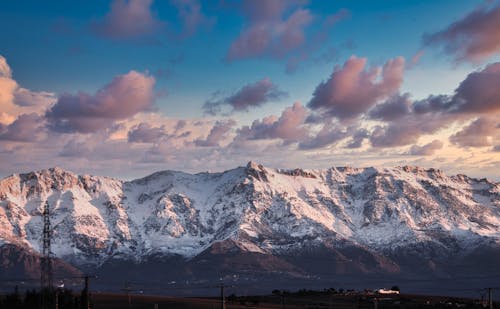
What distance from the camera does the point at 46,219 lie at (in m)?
174

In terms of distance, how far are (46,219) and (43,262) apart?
884 cm

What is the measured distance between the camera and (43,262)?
17562 cm
